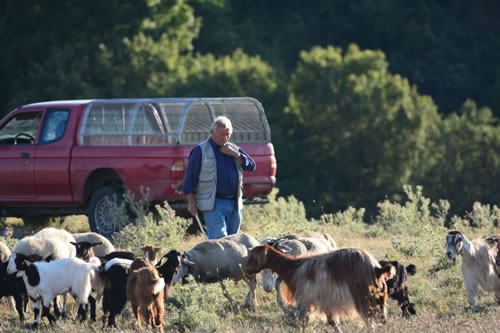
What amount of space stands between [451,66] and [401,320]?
131ft

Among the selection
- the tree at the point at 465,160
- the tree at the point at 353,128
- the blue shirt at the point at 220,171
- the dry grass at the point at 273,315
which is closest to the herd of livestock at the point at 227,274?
the dry grass at the point at 273,315

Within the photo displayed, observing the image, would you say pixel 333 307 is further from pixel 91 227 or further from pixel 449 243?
pixel 91 227

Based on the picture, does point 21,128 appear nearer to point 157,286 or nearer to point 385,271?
point 157,286

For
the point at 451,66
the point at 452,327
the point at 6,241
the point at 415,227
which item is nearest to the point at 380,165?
the point at 451,66

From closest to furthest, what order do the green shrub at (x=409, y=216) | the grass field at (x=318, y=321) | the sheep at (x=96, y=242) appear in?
the grass field at (x=318, y=321)
the sheep at (x=96, y=242)
the green shrub at (x=409, y=216)

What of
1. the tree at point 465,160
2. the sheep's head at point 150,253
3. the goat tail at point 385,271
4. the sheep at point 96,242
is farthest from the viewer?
the tree at point 465,160

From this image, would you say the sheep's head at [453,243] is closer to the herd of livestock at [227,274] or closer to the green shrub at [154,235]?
the herd of livestock at [227,274]

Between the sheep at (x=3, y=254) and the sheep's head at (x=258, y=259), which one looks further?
the sheep at (x=3, y=254)

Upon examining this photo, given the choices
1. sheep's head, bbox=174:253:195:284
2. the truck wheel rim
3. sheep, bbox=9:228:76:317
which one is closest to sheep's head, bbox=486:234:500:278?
sheep's head, bbox=174:253:195:284

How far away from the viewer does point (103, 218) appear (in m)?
14.4

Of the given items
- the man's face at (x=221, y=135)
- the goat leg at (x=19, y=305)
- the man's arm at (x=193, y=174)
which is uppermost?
the man's face at (x=221, y=135)

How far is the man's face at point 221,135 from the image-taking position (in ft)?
34.1

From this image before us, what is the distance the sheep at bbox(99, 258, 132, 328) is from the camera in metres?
9.09

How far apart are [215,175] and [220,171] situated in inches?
3.5
